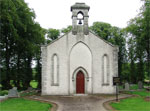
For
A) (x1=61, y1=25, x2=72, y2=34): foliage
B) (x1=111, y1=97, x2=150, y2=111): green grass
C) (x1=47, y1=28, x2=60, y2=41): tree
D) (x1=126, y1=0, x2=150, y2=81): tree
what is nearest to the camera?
(x1=111, y1=97, x2=150, y2=111): green grass

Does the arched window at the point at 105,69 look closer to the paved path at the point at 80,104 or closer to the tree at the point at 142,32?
the paved path at the point at 80,104

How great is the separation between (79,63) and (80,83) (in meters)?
2.58

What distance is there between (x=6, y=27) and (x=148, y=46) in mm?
24166

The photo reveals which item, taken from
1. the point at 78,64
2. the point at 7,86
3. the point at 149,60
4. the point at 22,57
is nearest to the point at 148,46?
the point at 149,60

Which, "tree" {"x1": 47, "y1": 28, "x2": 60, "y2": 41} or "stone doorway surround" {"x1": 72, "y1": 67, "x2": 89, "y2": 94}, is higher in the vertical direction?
"tree" {"x1": 47, "y1": 28, "x2": 60, "y2": 41}

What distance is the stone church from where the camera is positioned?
22.8 m

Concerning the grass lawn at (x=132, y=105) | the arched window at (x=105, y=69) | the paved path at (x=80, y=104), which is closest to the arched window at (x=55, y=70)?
the paved path at (x=80, y=104)

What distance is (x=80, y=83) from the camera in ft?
76.0

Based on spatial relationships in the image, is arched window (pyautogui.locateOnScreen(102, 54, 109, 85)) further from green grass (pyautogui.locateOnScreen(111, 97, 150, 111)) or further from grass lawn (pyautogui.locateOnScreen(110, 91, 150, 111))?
green grass (pyautogui.locateOnScreen(111, 97, 150, 111))

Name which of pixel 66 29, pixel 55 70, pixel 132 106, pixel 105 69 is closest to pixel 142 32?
pixel 105 69

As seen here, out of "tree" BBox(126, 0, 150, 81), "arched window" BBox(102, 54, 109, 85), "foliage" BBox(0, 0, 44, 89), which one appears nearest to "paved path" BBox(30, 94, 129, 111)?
"arched window" BBox(102, 54, 109, 85)

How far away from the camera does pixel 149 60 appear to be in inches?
1334

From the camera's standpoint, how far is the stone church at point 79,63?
22.8 m

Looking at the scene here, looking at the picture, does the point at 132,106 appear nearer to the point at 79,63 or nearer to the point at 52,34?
the point at 79,63
